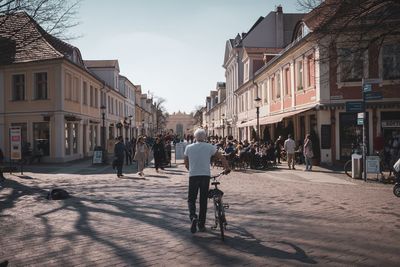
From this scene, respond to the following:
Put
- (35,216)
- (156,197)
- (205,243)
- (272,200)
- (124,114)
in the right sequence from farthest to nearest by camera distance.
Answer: (124,114) < (156,197) < (272,200) < (35,216) < (205,243)

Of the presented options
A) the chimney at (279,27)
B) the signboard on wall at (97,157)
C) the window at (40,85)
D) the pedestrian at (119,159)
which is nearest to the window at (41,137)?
the window at (40,85)

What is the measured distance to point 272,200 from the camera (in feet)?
36.8

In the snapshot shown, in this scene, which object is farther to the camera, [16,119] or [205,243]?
[16,119]

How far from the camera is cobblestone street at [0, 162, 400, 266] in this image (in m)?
5.98

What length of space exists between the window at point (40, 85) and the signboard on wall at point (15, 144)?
816cm

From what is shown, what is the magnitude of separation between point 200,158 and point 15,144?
15.9 m

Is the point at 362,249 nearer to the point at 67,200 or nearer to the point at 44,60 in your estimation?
the point at 67,200

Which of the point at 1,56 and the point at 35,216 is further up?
the point at 1,56

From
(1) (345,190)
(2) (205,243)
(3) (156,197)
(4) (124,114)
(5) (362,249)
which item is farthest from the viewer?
(4) (124,114)

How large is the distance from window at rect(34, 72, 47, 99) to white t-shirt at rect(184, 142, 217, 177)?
23.3 meters

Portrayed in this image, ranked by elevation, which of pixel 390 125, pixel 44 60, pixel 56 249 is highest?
pixel 44 60

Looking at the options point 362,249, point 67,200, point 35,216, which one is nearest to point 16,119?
point 67,200

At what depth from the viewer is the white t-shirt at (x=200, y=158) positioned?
7211mm

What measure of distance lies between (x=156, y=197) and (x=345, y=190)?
223 inches
